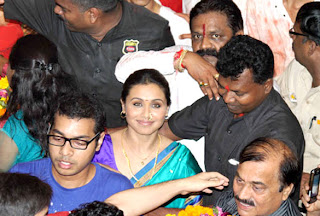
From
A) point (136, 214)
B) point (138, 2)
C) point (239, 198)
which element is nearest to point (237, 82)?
point (239, 198)

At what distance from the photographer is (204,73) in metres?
4.05

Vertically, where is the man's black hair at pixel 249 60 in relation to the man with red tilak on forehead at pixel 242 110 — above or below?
above

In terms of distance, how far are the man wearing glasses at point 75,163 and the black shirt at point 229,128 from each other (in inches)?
28.0

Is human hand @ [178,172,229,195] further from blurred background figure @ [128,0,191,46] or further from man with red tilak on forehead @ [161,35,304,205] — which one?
blurred background figure @ [128,0,191,46]

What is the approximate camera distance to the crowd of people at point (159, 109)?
3.32 meters

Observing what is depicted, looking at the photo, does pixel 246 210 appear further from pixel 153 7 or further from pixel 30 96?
pixel 153 7

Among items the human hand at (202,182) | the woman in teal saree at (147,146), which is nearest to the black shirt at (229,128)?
the woman in teal saree at (147,146)

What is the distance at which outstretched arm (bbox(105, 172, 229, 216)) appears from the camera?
3.33 metres

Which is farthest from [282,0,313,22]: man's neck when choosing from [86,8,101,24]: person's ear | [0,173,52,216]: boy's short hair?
[0,173,52,216]: boy's short hair

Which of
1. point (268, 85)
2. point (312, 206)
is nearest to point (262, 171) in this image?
point (312, 206)

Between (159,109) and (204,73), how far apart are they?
1.40ft

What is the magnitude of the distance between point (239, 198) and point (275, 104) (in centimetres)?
81

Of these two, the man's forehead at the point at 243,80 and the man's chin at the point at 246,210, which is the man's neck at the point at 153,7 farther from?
the man's chin at the point at 246,210

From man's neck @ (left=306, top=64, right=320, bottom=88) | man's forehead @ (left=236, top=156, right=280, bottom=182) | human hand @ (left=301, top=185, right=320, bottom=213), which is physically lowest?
human hand @ (left=301, top=185, right=320, bottom=213)
